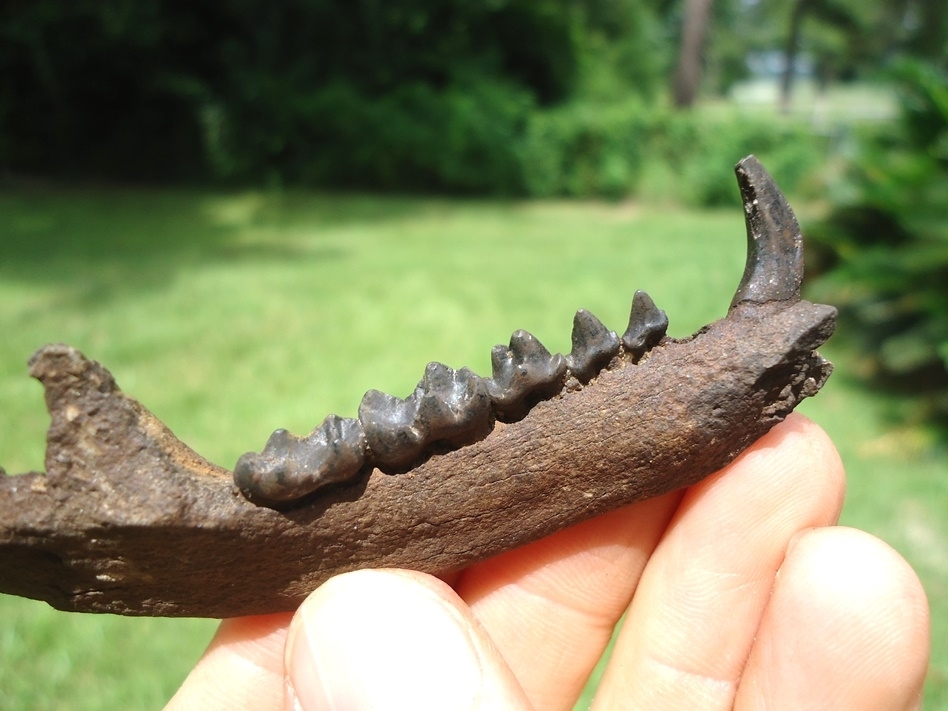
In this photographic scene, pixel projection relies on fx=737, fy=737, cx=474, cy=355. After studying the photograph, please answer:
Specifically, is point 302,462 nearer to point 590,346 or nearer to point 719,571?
point 590,346

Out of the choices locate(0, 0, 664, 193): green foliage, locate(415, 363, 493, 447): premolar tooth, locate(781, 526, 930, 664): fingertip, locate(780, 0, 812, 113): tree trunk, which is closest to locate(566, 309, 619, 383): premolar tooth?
locate(415, 363, 493, 447): premolar tooth

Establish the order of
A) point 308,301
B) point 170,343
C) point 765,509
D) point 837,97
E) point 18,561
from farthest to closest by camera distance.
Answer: point 837,97 → point 308,301 → point 170,343 → point 765,509 → point 18,561

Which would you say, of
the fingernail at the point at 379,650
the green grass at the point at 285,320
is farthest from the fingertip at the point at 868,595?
the green grass at the point at 285,320

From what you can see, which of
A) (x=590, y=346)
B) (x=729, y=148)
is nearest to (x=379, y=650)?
(x=590, y=346)

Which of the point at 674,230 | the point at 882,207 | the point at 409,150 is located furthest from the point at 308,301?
the point at 409,150

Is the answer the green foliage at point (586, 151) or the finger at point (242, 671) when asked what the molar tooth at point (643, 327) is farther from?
the green foliage at point (586, 151)

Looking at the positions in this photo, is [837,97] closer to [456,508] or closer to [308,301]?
[308,301]

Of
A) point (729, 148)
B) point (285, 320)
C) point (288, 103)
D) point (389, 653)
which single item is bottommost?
point (285, 320)
